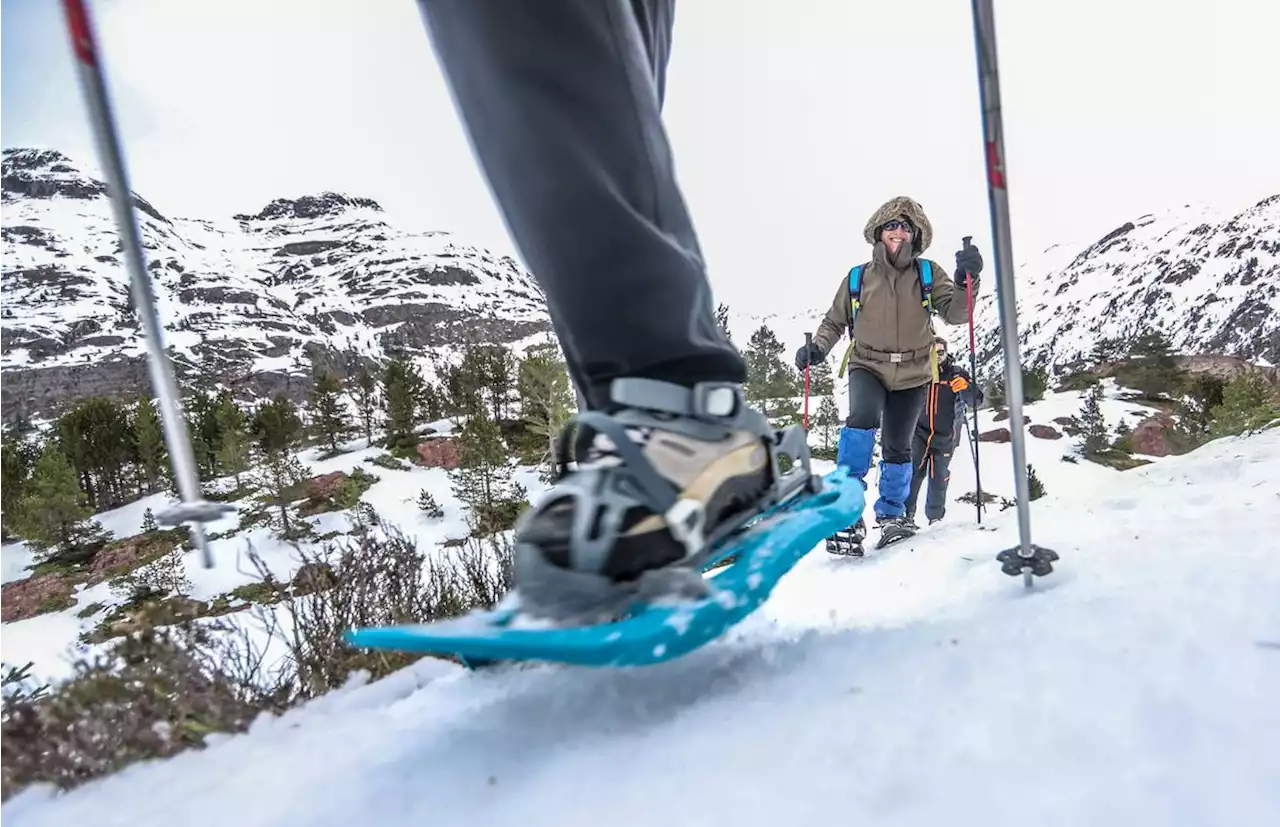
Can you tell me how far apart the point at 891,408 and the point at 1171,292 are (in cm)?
7461

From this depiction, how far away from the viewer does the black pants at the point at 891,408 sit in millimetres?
3223

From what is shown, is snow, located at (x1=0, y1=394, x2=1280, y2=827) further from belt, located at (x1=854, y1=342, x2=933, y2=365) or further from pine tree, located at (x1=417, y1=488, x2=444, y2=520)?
pine tree, located at (x1=417, y1=488, x2=444, y2=520)

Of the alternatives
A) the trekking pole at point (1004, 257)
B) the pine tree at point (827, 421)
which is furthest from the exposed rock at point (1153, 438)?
the trekking pole at point (1004, 257)

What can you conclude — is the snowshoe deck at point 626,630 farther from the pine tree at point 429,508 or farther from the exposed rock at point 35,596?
the exposed rock at point 35,596

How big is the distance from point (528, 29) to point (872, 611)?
997mm

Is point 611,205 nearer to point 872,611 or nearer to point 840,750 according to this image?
point 840,750

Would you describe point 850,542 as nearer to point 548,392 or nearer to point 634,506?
point 634,506

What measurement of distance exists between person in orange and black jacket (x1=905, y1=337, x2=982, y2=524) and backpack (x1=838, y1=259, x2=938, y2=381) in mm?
859

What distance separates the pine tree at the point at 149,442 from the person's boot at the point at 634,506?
29155 millimetres

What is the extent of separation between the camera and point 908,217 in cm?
341

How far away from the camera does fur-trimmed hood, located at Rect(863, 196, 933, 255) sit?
134 inches

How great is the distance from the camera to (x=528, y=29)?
793mm

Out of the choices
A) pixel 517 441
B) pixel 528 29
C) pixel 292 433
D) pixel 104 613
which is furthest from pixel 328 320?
Result: pixel 528 29

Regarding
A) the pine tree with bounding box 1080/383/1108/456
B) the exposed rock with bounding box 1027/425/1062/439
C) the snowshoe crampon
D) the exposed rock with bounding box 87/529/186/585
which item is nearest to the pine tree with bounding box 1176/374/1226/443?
the pine tree with bounding box 1080/383/1108/456
